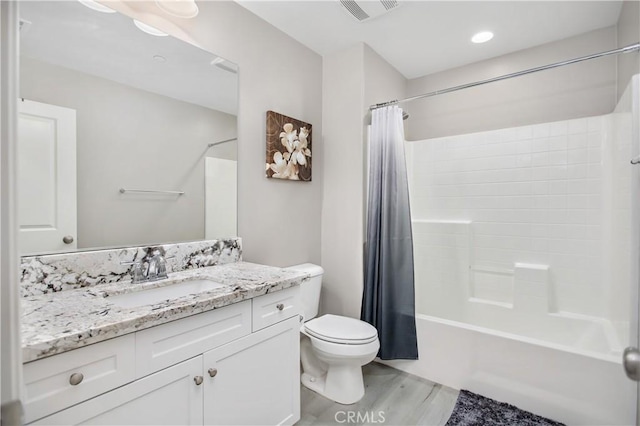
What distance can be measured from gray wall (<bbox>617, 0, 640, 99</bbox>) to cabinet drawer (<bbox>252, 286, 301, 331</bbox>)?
218 cm

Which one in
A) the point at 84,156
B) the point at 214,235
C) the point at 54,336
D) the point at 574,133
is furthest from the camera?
the point at 574,133

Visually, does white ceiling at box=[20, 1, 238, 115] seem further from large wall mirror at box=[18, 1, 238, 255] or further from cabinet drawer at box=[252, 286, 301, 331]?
cabinet drawer at box=[252, 286, 301, 331]

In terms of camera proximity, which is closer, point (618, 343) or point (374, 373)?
point (618, 343)

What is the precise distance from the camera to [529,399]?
6.08ft

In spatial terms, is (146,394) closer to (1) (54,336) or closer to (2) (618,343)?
(1) (54,336)

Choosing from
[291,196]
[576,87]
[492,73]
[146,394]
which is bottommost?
[146,394]

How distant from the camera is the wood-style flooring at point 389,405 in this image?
1801 millimetres

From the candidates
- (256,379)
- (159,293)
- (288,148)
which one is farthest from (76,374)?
(288,148)

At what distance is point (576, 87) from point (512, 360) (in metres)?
2.01

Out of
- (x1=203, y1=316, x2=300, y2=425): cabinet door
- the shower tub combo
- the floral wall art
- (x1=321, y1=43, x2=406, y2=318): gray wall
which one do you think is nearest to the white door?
(x1=203, y1=316, x2=300, y2=425): cabinet door

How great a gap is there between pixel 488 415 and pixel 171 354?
1.80m

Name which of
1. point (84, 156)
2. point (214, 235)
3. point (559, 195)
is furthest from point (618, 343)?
point (84, 156)

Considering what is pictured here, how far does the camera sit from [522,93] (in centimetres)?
254

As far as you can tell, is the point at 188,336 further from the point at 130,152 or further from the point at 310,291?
the point at 310,291
